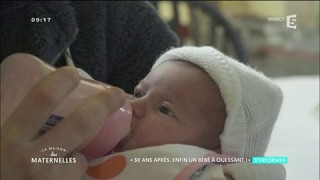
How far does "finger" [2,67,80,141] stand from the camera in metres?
0.38

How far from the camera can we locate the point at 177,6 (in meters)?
0.95

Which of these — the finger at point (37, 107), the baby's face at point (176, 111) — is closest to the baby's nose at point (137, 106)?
the baby's face at point (176, 111)

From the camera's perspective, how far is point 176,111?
51 cm

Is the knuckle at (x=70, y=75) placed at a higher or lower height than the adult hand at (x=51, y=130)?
higher

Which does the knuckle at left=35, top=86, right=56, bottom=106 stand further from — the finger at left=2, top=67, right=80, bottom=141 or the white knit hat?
the white knit hat

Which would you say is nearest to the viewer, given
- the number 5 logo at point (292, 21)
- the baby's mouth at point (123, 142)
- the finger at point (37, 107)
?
the finger at point (37, 107)

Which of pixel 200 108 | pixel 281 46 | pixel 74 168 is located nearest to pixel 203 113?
pixel 200 108

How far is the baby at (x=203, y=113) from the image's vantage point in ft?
1.64

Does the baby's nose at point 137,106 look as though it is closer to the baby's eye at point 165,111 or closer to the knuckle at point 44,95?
the baby's eye at point 165,111

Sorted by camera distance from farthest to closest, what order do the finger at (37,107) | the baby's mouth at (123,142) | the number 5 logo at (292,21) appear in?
the number 5 logo at (292,21) → the baby's mouth at (123,142) → the finger at (37,107)

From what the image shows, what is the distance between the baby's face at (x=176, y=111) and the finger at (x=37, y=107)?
0.11m

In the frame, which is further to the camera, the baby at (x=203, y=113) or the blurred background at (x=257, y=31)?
the blurred background at (x=257, y=31)

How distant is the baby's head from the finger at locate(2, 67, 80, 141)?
0.12 metres

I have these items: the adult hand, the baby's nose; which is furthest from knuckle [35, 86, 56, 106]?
the baby's nose
